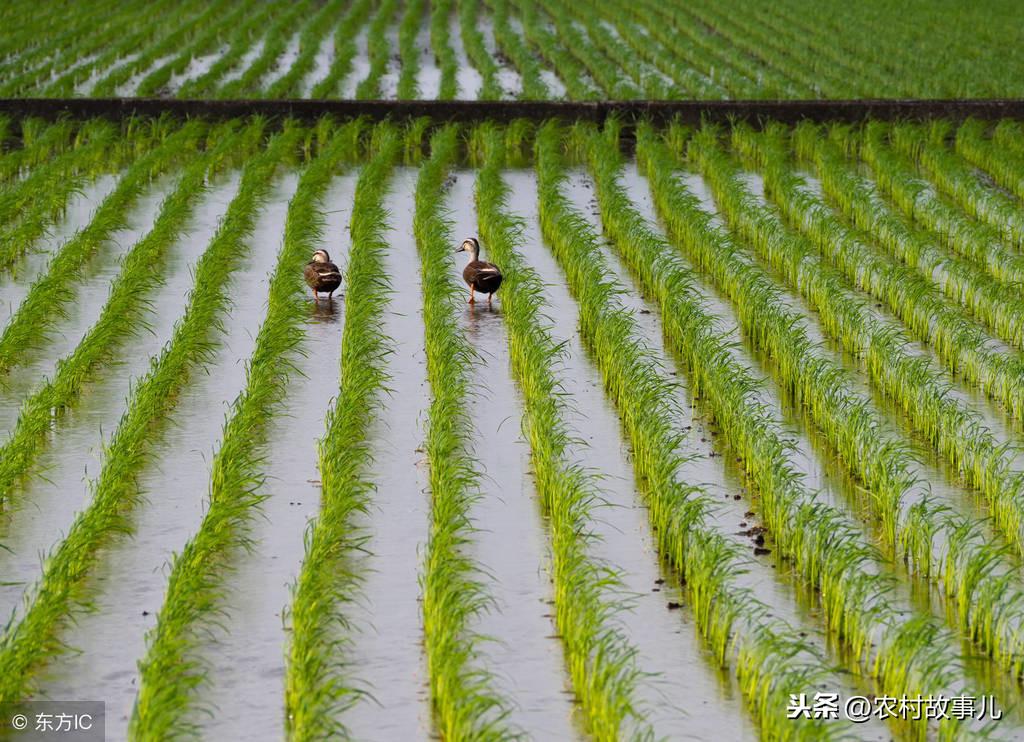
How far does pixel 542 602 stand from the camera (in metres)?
5.22

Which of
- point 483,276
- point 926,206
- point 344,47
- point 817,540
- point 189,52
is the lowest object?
point 817,540

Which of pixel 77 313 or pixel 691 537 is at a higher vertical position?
pixel 77 313

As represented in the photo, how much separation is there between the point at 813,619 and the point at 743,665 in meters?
0.46

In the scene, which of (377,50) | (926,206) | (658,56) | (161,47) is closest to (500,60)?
(377,50)

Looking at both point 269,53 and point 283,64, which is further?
point 283,64

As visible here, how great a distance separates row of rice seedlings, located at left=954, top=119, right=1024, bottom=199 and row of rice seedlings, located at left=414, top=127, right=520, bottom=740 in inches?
186

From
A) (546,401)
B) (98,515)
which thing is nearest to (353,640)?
(98,515)

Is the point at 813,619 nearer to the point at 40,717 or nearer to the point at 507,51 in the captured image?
the point at 40,717

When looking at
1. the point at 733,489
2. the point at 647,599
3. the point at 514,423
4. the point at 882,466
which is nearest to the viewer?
the point at 647,599

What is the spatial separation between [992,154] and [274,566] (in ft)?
29.1

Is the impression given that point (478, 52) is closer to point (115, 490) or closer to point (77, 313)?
point (77, 313)

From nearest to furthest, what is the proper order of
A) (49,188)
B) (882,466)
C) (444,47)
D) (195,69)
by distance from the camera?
(882,466)
(49,188)
(195,69)
(444,47)

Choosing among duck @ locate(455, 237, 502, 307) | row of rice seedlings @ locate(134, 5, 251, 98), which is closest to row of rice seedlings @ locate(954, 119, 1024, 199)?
duck @ locate(455, 237, 502, 307)

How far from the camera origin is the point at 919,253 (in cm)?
954
